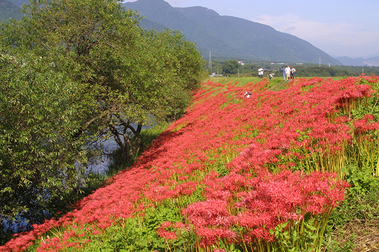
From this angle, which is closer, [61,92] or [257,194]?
[257,194]

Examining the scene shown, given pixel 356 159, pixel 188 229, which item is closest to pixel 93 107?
pixel 188 229

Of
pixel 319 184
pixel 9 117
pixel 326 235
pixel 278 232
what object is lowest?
pixel 326 235

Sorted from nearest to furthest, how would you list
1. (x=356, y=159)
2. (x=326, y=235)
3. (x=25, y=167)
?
(x=326, y=235)
(x=356, y=159)
(x=25, y=167)

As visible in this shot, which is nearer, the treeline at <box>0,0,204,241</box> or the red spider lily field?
the red spider lily field

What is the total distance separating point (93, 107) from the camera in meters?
14.6

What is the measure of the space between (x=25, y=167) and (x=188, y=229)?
956 centimetres

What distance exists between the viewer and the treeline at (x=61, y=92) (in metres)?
10.1

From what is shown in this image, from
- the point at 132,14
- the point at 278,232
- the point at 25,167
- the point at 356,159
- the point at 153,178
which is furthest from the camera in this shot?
the point at 132,14

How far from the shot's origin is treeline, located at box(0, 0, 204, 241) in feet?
33.2

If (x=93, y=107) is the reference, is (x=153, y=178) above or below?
below

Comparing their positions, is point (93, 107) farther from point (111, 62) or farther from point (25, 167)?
point (25, 167)

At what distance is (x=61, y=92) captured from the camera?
1145 cm

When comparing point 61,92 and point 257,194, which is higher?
point 61,92

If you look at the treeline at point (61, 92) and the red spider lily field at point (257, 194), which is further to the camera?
the treeline at point (61, 92)
